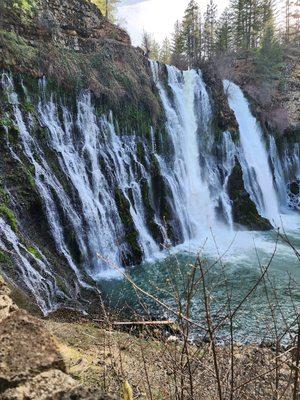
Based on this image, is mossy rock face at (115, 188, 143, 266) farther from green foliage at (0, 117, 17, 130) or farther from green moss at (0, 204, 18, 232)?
green moss at (0, 204, 18, 232)

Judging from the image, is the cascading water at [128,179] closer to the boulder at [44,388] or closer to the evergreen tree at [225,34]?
the boulder at [44,388]

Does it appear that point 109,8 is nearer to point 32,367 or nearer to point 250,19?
point 250,19

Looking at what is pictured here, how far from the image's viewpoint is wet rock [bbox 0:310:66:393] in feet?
6.00

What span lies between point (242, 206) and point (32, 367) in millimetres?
19156

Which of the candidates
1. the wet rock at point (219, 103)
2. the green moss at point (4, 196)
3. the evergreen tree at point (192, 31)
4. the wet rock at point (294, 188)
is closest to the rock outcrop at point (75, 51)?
the green moss at point (4, 196)

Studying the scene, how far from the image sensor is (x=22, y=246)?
927 cm

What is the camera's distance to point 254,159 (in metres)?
23.9

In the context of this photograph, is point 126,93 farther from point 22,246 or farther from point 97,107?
point 22,246

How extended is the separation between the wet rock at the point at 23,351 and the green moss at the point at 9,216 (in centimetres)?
786

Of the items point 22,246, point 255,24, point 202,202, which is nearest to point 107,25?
point 202,202

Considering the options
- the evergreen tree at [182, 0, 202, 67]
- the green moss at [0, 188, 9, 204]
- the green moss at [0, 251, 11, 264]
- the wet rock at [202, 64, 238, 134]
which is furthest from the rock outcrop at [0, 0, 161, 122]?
the evergreen tree at [182, 0, 202, 67]

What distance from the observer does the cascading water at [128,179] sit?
11812 mm

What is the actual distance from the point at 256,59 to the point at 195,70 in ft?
44.2

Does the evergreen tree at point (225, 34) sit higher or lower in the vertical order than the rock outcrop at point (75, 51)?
higher
